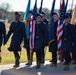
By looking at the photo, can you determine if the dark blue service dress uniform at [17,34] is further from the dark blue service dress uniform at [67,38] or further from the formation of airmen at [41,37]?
the dark blue service dress uniform at [67,38]

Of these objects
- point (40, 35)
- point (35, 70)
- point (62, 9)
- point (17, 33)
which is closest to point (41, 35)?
point (40, 35)

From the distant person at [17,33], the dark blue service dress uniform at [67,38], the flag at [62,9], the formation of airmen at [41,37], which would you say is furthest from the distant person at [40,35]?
the flag at [62,9]

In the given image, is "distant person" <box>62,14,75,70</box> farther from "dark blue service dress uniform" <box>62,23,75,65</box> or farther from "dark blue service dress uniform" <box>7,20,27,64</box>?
"dark blue service dress uniform" <box>7,20,27,64</box>

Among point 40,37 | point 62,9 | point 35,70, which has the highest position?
point 62,9

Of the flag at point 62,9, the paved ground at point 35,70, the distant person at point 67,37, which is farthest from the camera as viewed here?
the flag at point 62,9

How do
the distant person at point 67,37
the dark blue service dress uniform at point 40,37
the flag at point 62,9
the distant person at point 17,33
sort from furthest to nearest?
1. the flag at point 62,9
2. the distant person at point 17,33
3. the dark blue service dress uniform at point 40,37
4. the distant person at point 67,37

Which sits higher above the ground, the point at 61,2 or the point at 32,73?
the point at 61,2

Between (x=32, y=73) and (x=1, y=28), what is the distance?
7.33 ft

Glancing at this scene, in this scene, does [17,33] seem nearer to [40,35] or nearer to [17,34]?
[17,34]

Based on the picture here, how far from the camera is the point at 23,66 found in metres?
12.1

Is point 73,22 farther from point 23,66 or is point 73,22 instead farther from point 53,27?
point 23,66

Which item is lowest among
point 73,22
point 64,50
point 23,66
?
point 23,66

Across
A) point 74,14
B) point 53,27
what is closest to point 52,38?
point 53,27

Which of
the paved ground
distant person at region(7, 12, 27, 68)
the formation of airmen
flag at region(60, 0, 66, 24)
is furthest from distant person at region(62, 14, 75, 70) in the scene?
distant person at region(7, 12, 27, 68)
